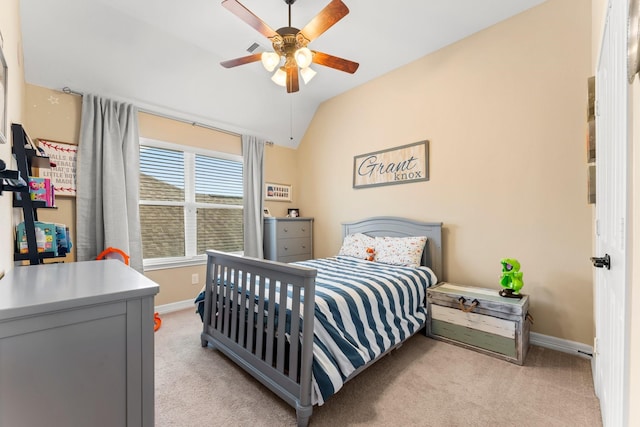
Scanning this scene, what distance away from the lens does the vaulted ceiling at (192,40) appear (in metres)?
2.35

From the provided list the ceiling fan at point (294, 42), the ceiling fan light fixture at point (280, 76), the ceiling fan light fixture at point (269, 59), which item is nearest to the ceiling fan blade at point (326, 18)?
the ceiling fan at point (294, 42)

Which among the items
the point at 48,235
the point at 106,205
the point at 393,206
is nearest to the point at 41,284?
the point at 48,235

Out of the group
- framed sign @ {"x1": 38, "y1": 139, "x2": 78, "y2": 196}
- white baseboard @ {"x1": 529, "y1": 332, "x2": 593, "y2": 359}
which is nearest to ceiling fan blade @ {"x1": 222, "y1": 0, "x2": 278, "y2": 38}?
framed sign @ {"x1": 38, "y1": 139, "x2": 78, "y2": 196}

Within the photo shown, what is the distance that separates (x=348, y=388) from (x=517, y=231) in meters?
2.03

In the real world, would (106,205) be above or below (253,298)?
above

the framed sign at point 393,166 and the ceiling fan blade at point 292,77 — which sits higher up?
the ceiling fan blade at point 292,77

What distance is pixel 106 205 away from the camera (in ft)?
9.09

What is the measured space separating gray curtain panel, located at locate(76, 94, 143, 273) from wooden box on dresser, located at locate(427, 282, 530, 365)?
124 inches

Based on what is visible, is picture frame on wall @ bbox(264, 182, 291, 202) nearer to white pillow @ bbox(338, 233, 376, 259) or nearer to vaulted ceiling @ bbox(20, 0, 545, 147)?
vaulted ceiling @ bbox(20, 0, 545, 147)

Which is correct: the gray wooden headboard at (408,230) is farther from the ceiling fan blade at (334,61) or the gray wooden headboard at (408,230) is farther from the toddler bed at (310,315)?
the ceiling fan blade at (334,61)

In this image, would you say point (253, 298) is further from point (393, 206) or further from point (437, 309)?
point (393, 206)

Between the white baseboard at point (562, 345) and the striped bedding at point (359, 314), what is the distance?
0.93 m

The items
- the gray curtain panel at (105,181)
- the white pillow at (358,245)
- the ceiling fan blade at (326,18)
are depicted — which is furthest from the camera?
the white pillow at (358,245)

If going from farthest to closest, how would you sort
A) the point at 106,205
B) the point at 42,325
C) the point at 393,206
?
the point at 393,206
the point at 106,205
the point at 42,325
